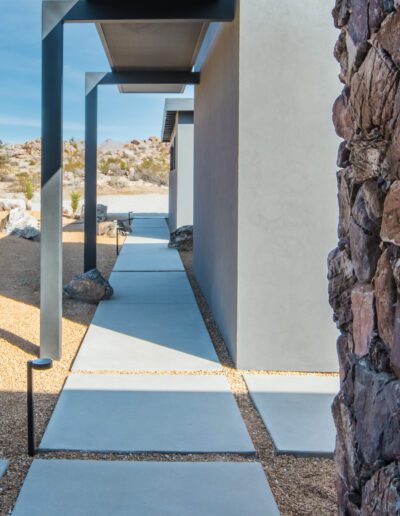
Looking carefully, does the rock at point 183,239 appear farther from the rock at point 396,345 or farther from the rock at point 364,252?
the rock at point 396,345

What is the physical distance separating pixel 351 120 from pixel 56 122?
13.8 feet

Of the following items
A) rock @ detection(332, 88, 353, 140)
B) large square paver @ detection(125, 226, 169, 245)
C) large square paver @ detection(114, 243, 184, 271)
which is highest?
rock @ detection(332, 88, 353, 140)

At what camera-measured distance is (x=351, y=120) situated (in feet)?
6.72

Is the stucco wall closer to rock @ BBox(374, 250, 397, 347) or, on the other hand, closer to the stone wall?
the stone wall

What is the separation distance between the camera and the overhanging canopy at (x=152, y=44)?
7848mm

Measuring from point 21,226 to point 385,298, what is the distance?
15296 millimetres

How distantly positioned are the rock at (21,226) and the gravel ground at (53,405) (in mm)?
5967

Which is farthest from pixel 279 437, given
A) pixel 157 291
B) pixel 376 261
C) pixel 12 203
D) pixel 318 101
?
pixel 12 203

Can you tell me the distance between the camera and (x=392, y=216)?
1657 mm

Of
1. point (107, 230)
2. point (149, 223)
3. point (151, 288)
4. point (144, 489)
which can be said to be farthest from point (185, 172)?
point (144, 489)

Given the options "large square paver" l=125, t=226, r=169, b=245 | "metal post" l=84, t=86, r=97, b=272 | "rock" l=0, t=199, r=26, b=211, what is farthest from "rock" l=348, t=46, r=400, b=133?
"rock" l=0, t=199, r=26, b=211

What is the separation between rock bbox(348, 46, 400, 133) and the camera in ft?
5.46

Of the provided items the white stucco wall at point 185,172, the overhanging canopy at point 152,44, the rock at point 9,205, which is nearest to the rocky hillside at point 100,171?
the rock at point 9,205

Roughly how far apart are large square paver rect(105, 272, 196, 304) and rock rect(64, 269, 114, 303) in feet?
0.56
